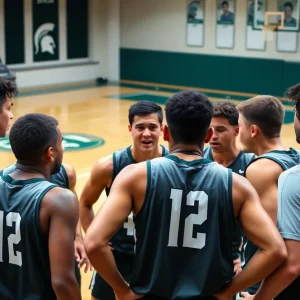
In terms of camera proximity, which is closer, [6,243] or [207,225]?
[207,225]

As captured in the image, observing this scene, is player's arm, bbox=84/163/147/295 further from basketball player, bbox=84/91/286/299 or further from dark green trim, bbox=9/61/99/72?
dark green trim, bbox=9/61/99/72

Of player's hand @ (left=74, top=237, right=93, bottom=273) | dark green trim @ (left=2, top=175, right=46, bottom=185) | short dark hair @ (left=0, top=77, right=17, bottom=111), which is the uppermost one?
short dark hair @ (left=0, top=77, right=17, bottom=111)

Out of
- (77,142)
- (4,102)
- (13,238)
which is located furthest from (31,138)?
(77,142)

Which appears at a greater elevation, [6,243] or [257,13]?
[257,13]

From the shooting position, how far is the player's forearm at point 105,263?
275 centimetres

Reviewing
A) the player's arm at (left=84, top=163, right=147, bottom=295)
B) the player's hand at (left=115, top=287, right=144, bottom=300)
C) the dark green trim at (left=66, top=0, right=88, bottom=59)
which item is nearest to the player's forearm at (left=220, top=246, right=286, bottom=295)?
the player's hand at (left=115, top=287, right=144, bottom=300)

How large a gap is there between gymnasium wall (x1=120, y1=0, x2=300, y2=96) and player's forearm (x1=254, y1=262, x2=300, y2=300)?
1576 centimetres

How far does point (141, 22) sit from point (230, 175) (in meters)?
18.7

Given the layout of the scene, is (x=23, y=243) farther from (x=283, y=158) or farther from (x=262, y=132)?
(x=262, y=132)

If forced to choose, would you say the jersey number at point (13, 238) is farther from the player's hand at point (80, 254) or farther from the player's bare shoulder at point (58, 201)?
the player's hand at point (80, 254)

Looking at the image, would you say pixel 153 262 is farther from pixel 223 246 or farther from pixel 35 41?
pixel 35 41

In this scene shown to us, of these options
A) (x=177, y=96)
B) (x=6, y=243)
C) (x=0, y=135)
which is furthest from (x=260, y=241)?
(x=0, y=135)

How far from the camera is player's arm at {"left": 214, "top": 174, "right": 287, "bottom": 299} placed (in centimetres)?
273

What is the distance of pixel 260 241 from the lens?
274cm
